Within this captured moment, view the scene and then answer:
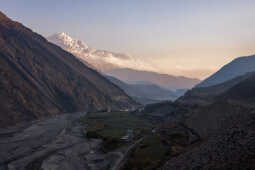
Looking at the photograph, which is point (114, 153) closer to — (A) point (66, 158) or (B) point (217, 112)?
(A) point (66, 158)

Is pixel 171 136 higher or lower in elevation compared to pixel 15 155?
higher

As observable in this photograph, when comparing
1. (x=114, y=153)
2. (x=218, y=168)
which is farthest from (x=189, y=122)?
(x=218, y=168)

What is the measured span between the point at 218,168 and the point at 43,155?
50.6 metres

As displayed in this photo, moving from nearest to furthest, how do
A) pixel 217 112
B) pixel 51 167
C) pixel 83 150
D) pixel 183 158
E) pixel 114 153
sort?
pixel 183 158 < pixel 51 167 < pixel 217 112 < pixel 114 153 < pixel 83 150

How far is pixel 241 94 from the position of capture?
103 metres

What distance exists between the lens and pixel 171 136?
59.1m

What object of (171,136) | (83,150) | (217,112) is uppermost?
(217,112)

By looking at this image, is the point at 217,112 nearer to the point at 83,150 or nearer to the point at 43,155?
the point at 83,150

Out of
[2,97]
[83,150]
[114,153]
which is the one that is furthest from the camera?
[2,97]

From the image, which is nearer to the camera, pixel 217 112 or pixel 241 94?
pixel 217 112

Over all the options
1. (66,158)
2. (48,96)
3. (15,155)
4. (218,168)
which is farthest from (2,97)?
(218,168)

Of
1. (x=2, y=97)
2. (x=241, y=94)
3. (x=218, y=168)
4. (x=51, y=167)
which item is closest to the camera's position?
(x=218, y=168)

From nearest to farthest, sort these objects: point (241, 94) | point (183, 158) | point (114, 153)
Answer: point (183, 158)
point (114, 153)
point (241, 94)

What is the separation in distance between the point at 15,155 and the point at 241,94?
90.4m
